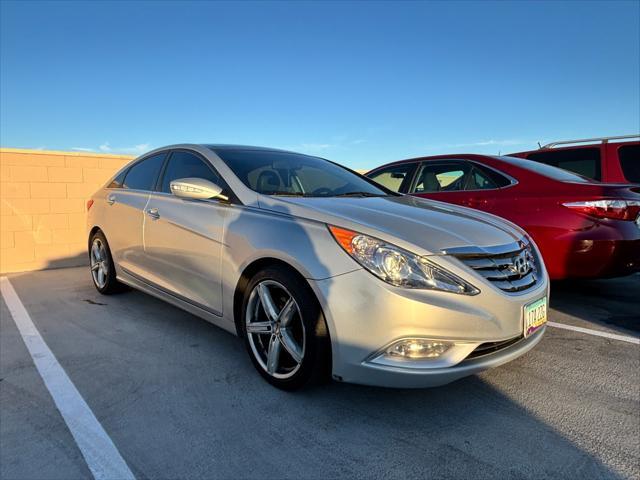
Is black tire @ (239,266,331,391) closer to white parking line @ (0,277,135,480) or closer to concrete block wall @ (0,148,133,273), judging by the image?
white parking line @ (0,277,135,480)

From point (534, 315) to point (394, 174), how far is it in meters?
3.35

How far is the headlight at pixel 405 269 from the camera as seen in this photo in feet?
6.61

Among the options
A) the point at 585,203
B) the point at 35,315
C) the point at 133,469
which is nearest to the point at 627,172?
the point at 585,203

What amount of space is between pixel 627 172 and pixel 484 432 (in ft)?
14.7

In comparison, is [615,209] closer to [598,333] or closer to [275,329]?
[598,333]

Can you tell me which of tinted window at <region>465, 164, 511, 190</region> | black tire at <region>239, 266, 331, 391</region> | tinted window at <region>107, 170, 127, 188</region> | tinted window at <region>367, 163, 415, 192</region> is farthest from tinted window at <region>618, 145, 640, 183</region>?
tinted window at <region>107, 170, 127, 188</region>

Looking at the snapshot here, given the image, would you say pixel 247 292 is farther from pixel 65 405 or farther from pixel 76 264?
pixel 76 264

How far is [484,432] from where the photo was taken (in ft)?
6.84

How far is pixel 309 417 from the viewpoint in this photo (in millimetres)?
2213

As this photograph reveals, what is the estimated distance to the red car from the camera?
3.56m

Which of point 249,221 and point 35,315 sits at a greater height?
point 249,221

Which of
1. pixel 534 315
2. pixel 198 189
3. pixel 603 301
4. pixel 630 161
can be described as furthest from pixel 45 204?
pixel 630 161

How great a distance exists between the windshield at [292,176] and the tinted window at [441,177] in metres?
1.39

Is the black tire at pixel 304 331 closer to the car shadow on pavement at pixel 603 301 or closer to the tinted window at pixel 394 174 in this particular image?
the car shadow on pavement at pixel 603 301
